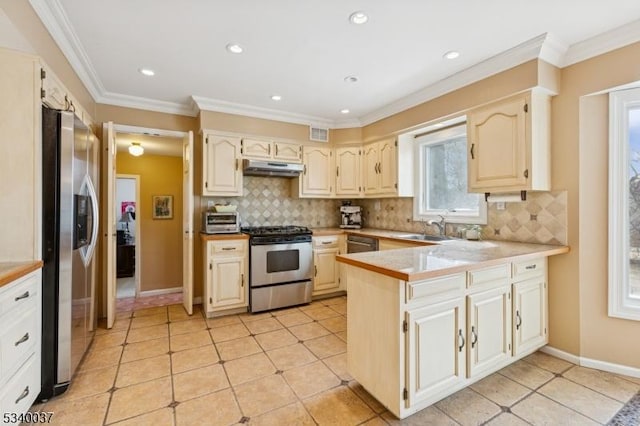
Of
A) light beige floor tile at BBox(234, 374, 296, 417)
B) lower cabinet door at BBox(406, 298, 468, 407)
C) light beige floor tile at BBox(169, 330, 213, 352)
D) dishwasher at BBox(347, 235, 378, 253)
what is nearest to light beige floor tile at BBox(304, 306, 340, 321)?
dishwasher at BBox(347, 235, 378, 253)

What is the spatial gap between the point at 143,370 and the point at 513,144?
138 inches

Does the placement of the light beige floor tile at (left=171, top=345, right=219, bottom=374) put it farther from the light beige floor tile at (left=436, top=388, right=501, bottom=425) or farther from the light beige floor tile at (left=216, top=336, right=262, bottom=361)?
the light beige floor tile at (left=436, top=388, right=501, bottom=425)

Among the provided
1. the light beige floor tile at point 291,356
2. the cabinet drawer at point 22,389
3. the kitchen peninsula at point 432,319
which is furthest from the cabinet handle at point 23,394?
the kitchen peninsula at point 432,319

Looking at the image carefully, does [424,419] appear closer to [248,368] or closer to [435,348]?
[435,348]

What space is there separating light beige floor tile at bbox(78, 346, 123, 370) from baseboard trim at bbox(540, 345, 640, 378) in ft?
11.9

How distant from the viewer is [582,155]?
2.33 m

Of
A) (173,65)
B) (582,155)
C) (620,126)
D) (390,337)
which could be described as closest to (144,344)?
(390,337)

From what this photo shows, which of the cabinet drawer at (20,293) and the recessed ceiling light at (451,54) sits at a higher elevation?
the recessed ceiling light at (451,54)

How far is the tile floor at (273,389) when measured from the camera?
1725 millimetres

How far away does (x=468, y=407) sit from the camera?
180cm

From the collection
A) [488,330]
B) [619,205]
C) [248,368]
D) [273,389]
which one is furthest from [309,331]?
[619,205]

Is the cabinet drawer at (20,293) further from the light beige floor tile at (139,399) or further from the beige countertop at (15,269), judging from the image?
the light beige floor tile at (139,399)

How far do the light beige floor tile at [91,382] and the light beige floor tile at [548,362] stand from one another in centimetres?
321

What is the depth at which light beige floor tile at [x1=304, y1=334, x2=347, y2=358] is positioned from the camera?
8.22 feet
